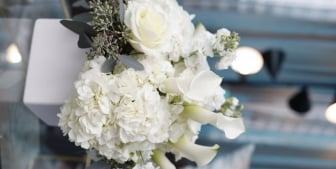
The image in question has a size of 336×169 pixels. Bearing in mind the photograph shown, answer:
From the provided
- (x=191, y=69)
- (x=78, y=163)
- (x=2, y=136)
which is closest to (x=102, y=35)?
(x=191, y=69)

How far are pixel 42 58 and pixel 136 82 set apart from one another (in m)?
0.26

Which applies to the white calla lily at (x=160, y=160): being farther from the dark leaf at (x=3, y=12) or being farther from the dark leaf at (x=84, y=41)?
the dark leaf at (x=3, y=12)

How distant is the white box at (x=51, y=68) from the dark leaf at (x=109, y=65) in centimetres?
12

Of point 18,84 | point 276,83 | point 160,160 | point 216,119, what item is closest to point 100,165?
point 160,160

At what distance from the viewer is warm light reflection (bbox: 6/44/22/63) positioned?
42.4 inches

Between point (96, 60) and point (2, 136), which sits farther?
point (2, 136)

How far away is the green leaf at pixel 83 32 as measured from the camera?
80 cm

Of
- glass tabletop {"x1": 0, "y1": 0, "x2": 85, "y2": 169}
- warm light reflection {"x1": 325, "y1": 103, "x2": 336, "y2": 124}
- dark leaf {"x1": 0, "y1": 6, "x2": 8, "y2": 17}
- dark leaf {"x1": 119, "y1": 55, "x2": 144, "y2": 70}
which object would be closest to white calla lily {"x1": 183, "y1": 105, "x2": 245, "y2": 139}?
dark leaf {"x1": 119, "y1": 55, "x2": 144, "y2": 70}

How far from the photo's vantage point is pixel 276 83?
320 cm

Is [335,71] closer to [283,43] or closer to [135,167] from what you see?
[283,43]

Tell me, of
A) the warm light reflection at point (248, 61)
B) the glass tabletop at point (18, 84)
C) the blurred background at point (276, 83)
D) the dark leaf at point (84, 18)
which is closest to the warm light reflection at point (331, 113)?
the blurred background at point (276, 83)

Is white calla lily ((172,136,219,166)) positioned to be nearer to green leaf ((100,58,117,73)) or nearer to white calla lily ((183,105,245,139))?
white calla lily ((183,105,245,139))

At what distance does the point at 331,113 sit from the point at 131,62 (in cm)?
260

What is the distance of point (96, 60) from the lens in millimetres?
763
